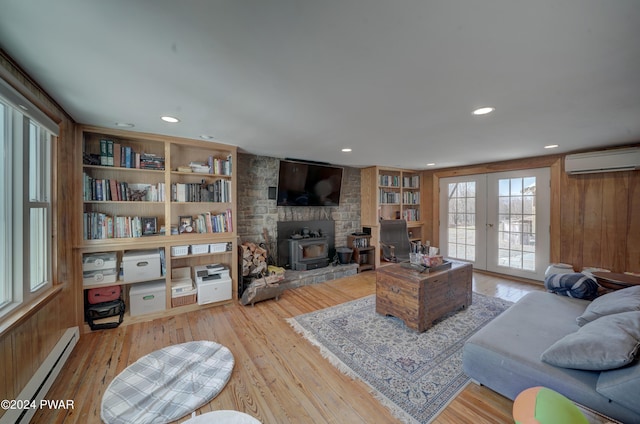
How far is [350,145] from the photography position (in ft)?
10.9

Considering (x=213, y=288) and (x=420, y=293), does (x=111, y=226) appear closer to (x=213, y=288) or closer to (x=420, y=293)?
(x=213, y=288)

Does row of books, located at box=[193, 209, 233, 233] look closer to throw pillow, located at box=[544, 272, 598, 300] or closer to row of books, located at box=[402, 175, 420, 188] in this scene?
throw pillow, located at box=[544, 272, 598, 300]

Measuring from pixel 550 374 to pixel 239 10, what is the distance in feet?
8.12

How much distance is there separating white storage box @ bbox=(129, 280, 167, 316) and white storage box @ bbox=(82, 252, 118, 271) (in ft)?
1.26

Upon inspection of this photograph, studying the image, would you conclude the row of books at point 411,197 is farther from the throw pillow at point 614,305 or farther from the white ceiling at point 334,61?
the throw pillow at point 614,305

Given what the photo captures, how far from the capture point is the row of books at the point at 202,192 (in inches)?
119

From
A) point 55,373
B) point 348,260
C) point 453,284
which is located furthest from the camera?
point 348,260

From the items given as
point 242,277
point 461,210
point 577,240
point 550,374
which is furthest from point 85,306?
point 577,240

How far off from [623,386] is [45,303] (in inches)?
141

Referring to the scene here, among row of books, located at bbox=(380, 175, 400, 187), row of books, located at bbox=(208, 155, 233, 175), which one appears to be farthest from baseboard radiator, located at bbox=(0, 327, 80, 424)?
row of books, located at bbox=(380, 175, 400, 187)

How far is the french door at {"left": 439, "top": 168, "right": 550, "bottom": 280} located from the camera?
13.5 ft

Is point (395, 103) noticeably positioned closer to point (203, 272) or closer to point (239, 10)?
point (239, 10)

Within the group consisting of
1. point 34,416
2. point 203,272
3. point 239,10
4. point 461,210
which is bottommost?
point 34,416

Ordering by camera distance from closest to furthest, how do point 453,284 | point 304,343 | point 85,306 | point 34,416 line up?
point 34,416 < point 304,343 < point 85,306 < point 453,284
